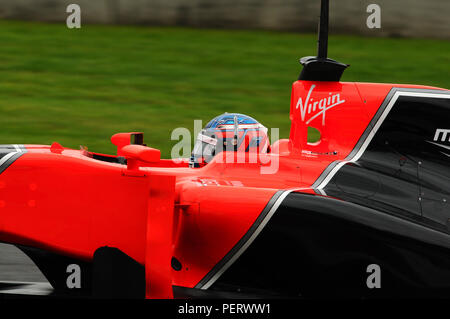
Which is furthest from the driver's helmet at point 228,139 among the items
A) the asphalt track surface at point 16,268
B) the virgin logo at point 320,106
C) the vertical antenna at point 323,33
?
the asphalt track surface at point 16,268

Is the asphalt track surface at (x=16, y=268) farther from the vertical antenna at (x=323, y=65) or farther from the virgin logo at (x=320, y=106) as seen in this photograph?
the vertical antenna at (x=323, y=65)

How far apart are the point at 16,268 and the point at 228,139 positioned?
5.56 feet

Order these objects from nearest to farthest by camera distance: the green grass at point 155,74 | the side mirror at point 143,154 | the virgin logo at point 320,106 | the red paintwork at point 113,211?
the side mirror at point 143,154 → the red paintwork at point 113,211 → the virgin logo at point 320,106 → the green grass at point 155,74

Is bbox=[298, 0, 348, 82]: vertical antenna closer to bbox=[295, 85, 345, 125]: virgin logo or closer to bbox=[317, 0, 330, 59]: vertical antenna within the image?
bbox=[317, 0, 330, 59]: vertical antenna

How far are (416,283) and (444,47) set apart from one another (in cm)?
916

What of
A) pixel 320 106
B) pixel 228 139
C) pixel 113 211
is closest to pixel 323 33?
pixel 320 106

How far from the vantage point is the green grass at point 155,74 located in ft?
29.5

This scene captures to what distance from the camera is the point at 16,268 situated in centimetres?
489

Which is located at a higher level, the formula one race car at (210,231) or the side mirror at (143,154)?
the side mirror at (143,154)

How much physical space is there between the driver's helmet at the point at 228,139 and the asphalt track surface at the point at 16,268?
1286mm

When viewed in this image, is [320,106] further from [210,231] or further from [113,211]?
[113,211]

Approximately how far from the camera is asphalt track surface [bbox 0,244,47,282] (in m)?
4.74

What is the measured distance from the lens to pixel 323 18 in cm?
465
